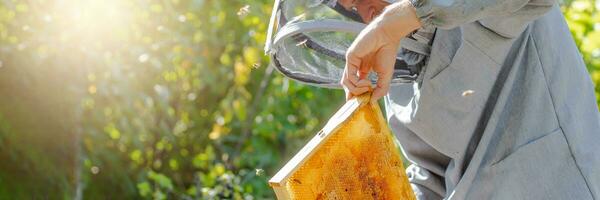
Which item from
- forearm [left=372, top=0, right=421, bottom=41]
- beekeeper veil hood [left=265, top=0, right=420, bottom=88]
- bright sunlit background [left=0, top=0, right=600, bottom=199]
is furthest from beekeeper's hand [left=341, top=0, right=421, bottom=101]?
bright sunlit background [left=0, top=0, right=600, bottom=199]

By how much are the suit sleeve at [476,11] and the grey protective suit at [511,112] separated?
9 cm

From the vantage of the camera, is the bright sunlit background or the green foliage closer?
the bright sunlit background

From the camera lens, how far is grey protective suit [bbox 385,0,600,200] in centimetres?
241

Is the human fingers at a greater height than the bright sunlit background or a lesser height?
greater

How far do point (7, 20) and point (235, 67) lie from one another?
1.03 meters

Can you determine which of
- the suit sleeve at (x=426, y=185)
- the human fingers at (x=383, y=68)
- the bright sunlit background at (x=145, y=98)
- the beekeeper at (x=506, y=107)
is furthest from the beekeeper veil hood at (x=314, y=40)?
the bright sunlit background at (x=145, y=98)

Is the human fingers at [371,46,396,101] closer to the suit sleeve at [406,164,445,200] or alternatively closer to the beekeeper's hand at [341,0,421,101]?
the beekeeper's hand at [341,0,421,101]

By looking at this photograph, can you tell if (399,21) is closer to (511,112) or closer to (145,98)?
(511,112)

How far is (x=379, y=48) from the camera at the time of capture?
225cm

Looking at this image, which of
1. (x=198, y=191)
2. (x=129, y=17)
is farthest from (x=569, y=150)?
(x=129, y=17)

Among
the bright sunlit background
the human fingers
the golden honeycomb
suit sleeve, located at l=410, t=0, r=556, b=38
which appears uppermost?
suit sleeve, located at l=410, t=0, r=556, b=38

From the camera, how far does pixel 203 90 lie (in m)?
5.25

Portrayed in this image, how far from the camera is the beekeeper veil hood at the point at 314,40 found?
8.18 ft

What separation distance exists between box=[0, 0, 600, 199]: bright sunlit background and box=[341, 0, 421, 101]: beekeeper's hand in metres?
2.18
